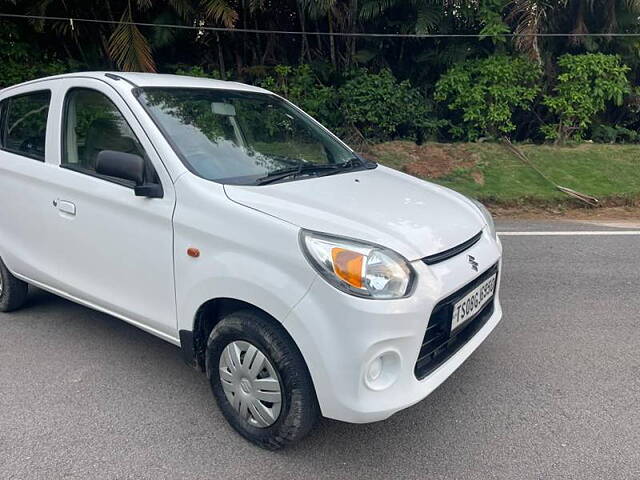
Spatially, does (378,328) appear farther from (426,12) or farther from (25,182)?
(426,12)

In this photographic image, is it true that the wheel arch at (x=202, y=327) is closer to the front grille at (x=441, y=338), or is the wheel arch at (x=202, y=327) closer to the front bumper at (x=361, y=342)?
the front bumper at (x=361, y=342)

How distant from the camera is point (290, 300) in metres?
2.33

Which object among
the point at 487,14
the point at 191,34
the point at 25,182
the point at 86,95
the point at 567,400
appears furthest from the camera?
the point at 191,34

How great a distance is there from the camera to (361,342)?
7.35ft

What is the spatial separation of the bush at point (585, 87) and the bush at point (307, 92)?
3838 millimetres

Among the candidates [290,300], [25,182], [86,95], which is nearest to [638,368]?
[290,300]

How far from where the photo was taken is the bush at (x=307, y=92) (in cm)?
1027

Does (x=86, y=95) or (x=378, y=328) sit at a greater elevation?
(x=86, y=95)

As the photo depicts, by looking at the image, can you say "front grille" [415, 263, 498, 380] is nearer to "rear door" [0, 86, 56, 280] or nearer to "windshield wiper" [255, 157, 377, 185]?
"windshield wiper" [255, 157, 377, 185]

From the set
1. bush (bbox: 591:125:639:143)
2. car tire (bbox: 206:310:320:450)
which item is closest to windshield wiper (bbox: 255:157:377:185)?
car tire (bbox: 206:310:320:450)

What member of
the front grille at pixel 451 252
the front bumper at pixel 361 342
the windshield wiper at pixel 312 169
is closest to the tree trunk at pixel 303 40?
the windshield wiper at pixel 312 169

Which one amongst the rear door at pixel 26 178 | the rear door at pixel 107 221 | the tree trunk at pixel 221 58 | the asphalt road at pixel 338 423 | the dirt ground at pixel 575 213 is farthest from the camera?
the tree trunk at pixel 221 58

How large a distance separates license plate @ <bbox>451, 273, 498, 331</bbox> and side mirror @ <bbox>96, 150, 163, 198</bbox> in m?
1.58

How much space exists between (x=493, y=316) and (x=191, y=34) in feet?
31.6
